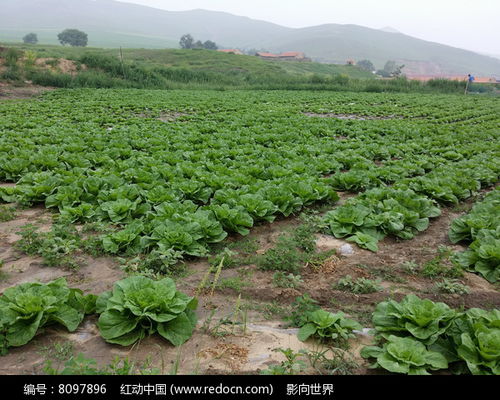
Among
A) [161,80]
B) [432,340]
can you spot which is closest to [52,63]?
[161,80]

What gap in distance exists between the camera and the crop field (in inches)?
121

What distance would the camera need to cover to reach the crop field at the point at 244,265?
3.09 m

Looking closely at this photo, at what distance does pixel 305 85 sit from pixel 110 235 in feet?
119

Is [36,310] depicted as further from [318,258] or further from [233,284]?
[318,258]

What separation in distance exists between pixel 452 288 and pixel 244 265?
2453mm

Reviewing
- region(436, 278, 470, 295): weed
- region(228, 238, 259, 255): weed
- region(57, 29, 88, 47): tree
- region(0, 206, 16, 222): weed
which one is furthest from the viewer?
→ region(57, 29, 88, 47): tree

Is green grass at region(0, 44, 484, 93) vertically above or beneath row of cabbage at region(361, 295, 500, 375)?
above

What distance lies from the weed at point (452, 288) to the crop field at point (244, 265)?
4cm

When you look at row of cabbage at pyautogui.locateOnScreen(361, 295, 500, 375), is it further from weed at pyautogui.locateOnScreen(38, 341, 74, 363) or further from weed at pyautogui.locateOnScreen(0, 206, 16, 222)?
weed at pyautogui.locateOnScreen(0, 206, 16, 222)

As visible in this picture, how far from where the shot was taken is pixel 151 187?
22.2ft

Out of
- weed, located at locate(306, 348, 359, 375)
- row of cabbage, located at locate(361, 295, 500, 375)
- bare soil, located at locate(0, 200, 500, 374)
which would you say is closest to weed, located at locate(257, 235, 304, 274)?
bare soil, located at locate(0, 200, 500, 374)

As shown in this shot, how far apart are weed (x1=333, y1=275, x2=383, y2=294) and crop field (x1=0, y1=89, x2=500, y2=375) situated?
2 centimetres

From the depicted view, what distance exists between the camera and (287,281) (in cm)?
434
